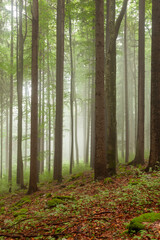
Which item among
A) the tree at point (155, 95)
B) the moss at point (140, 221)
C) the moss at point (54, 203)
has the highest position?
the tree at point (155, 95)

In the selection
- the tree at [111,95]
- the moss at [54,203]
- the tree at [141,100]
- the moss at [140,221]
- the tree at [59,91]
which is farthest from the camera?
the tree at [59,91]

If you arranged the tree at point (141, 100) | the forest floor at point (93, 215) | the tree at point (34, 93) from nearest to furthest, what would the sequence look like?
the forest floor at point (93, 215) → the tree at point (34, 93) → the tree at point (141, 100)

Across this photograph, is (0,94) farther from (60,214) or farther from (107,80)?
(60,214)

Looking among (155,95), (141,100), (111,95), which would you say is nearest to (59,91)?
(111,95)

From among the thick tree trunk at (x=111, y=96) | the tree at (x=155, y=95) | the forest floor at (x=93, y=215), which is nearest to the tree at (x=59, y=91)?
the thick tree trunk at (x=111, y=96)

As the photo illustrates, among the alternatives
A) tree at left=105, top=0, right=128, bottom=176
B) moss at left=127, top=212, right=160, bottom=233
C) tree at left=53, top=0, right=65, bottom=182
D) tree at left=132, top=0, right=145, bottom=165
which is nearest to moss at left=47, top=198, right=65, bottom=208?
tree at left=105, top=0, right=128, bottom=176

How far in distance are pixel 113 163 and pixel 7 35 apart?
40.4 feet

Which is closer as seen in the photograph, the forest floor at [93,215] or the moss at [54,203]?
the forest floor at [93,215]

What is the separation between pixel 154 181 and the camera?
257 inches

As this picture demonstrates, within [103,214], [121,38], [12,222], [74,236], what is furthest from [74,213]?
[121,38]

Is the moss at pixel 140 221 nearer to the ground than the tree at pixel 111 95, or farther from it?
nearer to the ground

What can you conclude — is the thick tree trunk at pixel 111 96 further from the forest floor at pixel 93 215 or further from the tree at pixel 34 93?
the tree at pixel 34 93

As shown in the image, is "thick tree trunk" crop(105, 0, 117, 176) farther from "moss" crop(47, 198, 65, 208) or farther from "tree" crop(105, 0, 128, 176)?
"moss" crop(47, 198, 65, 208)

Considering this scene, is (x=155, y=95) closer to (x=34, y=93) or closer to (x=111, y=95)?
(x=111, y=95)
